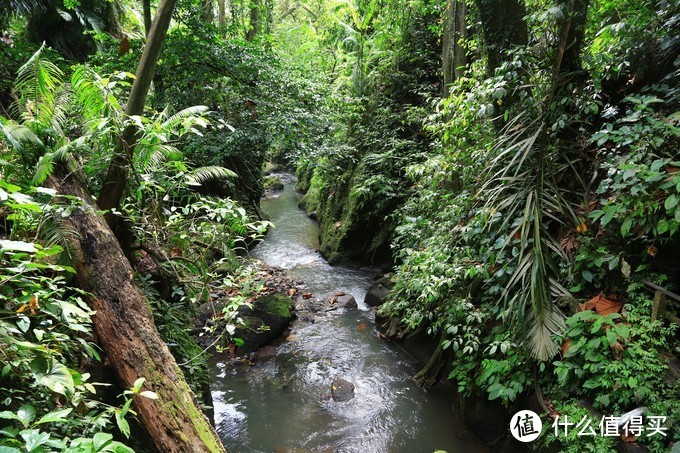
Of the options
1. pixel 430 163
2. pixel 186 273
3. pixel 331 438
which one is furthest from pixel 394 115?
pixel 331 438

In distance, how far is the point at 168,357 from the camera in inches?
105

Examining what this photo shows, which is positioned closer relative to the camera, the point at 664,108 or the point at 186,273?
the point at 664,108

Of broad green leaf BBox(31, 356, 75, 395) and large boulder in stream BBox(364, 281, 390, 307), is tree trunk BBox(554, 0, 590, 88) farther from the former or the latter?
broad green leaf BBox(31, 356, 75, 395)

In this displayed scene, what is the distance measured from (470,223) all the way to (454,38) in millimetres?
3936

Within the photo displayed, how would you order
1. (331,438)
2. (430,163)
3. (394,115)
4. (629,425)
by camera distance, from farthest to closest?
(394,115)
(430,163)
(331,438)
(629,425)

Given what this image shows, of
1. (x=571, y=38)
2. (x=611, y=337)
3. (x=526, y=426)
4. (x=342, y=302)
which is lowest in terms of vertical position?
(x=342, y=302)

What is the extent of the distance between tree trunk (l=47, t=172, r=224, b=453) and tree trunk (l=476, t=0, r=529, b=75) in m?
4.62

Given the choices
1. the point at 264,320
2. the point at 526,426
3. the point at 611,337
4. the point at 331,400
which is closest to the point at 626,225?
the point at 611,337

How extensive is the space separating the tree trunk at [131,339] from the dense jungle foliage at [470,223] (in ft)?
0.29

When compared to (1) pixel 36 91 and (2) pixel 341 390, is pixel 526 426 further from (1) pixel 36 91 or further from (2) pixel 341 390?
(1) pixel 36 91

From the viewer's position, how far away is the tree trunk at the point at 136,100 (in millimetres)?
3256

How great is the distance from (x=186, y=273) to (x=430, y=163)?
143 inches

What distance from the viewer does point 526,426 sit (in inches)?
125

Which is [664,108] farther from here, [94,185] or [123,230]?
[94,185]
